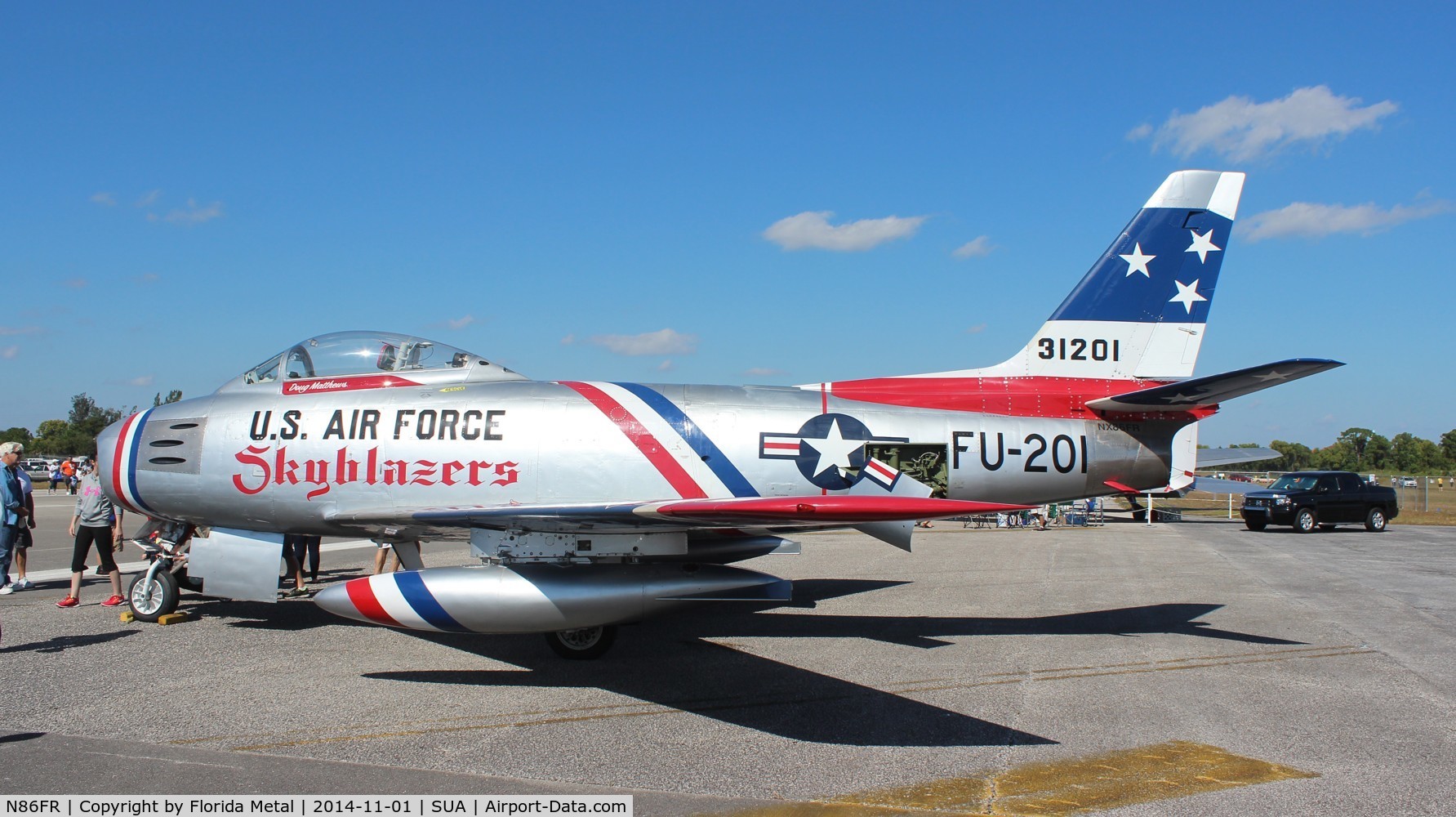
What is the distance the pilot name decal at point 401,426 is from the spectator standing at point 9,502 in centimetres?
461

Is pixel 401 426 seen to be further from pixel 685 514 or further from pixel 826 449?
pixel 826 449

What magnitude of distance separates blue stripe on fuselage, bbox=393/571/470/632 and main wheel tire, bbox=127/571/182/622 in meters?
4.12

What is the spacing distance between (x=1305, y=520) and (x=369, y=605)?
2545 centimetres

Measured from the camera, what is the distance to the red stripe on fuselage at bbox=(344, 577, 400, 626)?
689cm

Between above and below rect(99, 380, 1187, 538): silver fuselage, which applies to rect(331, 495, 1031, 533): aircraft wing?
below

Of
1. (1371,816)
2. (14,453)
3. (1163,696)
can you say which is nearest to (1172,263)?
(1163,696)

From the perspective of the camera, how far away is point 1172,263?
9.60 m

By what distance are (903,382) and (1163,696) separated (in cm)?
379

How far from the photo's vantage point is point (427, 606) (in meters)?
6.80

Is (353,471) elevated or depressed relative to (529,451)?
depressed

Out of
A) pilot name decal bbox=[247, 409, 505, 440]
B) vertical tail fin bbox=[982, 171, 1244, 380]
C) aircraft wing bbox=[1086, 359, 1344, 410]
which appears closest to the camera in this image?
aircraft wing bbox=[1086, 359, 1344, 410]

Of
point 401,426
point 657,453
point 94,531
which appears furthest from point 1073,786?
point 94,531

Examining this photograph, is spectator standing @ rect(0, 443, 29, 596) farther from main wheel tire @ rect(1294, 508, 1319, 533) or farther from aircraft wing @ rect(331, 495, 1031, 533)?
main wheel tire @ rect(1294, 508, 1319, 533)

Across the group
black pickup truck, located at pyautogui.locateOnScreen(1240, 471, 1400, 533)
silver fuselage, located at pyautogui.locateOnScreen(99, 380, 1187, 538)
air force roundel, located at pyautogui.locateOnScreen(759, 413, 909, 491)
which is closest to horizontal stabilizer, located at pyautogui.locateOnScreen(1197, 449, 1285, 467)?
black pickup truck, located at pyautogui.locateOnScreen(1240, 471, 1400, 533)
